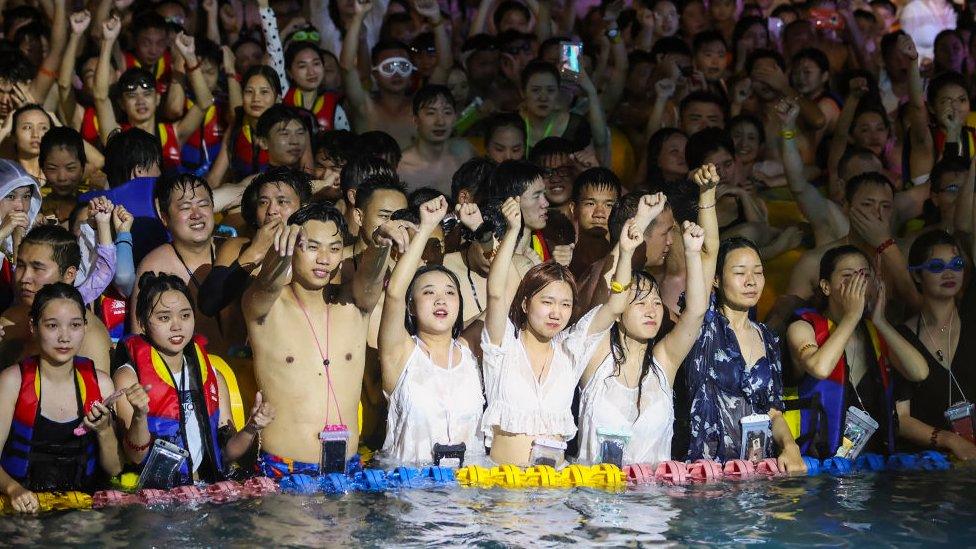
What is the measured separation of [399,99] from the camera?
423 inches

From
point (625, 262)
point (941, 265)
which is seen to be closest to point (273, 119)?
point (625, 262)

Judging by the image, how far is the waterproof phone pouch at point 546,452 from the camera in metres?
7.37

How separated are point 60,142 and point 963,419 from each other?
5.61 m

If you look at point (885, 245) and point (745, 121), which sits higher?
point (745, 121)

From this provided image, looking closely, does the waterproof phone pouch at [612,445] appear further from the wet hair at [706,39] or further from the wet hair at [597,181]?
the wet hair at [706,39]

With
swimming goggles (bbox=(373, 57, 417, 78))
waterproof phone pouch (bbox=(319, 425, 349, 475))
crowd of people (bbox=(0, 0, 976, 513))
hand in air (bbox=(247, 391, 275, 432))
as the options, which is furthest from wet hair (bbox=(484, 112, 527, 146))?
hand in air (bbox=(247, 391, 275, 432))

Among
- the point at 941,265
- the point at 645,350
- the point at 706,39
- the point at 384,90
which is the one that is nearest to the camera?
the point at 645,350

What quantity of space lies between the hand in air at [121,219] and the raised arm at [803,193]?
14.2 feet

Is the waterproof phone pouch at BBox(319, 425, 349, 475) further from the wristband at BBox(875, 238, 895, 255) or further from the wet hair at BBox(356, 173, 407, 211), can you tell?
the wristband at BBox(875, 238, 895, 255)

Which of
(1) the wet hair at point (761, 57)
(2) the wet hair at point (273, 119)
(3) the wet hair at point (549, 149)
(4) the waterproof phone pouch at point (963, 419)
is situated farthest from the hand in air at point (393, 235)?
(1) the wet hair at point (761, 57)

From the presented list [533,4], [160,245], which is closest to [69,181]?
[160,245]

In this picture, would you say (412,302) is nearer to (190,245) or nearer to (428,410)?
(428,410)

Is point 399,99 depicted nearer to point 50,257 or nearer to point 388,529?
point 50,257

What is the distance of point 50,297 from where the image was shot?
6758 millimetres
